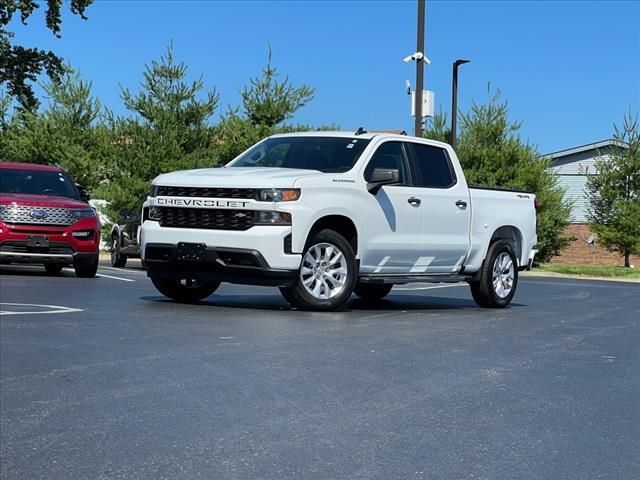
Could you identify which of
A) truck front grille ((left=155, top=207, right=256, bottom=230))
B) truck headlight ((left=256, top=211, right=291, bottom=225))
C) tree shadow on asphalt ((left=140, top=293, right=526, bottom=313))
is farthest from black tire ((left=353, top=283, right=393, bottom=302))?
truck front grille ((left=155, top=207, right=256, bottom=230))

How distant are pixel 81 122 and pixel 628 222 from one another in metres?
18.1

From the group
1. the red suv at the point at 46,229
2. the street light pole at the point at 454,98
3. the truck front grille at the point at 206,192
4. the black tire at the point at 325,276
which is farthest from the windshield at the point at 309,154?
the street light pole at the point at 454,98

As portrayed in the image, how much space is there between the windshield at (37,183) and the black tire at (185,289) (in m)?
6.09

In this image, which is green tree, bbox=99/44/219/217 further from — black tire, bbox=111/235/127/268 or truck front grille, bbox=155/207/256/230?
truck front grille, bbox=155/207/256/230

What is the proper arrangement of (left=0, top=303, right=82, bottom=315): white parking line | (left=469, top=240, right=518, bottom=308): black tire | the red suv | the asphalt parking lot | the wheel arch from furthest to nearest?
the red suv → (left=469, top=240, right=518, bottom=308): black tire → the wheel arch → (left=0, top=303, right=82, bottom=315): white parking line → the asphalt parking lot

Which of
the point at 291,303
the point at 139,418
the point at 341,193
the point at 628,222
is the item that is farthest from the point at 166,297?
the point at 628,222

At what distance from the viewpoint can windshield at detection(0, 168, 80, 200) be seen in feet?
58.0

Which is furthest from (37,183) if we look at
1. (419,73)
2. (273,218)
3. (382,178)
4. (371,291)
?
(419,73)

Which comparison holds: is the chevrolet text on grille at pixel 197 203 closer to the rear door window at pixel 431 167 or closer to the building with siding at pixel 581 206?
the rear door window at pixel 431 167

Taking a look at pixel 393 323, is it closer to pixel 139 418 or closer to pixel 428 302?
pixel 428 302

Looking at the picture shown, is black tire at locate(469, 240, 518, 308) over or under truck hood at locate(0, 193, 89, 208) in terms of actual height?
under

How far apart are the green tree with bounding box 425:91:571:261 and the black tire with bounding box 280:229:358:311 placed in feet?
73.8

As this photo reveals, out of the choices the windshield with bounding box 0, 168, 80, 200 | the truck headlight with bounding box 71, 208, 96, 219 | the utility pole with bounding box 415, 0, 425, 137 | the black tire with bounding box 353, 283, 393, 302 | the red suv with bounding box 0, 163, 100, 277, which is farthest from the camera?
the utility pole with bounding box 415, 0, 425, 137

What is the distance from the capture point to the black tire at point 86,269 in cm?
Answer: 1700
